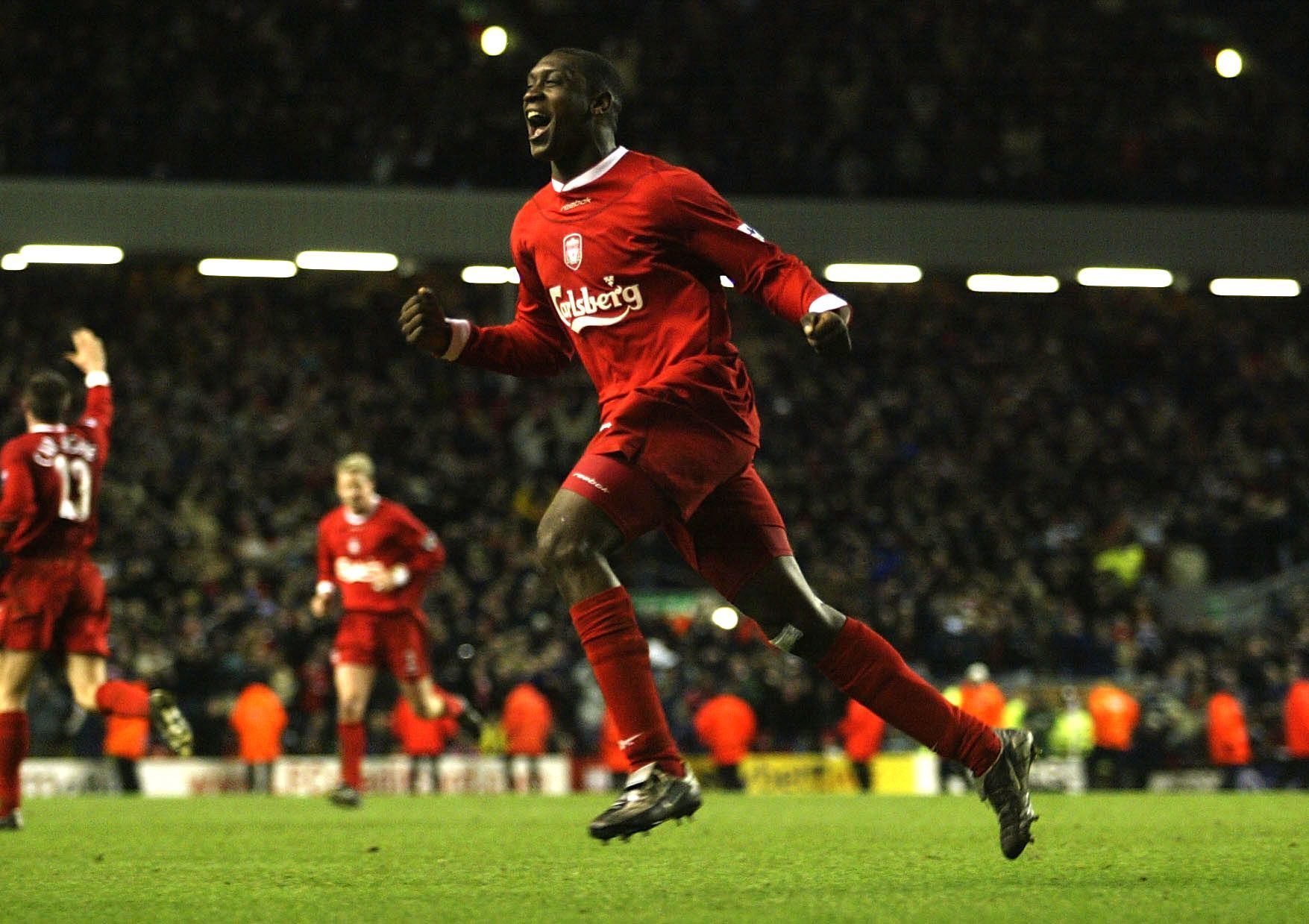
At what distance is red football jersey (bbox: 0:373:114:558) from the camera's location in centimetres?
769

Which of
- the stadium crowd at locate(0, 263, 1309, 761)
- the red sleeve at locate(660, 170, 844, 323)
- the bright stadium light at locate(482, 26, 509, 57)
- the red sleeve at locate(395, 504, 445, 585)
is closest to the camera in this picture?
the red sleeve at locate(660, 170, 844, 323)

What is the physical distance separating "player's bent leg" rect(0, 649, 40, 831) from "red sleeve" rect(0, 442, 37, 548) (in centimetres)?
56

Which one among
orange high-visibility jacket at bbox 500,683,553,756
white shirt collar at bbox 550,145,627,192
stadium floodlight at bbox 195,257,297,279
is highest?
stadium floodlight at bbox 195,257,297,279

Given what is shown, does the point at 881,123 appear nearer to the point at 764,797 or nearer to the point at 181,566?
the point at 181,566

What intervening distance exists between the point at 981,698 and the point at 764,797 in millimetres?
4267

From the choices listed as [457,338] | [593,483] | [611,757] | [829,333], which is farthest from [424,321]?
[611,757]

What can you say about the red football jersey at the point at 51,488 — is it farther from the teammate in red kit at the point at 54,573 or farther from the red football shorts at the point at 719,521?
the red football shorts at the point at 719,521

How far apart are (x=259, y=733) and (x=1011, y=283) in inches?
444

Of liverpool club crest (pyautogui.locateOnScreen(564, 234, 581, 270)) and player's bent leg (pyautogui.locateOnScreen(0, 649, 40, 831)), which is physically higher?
liverpool club crest (pyautogui.locateOnScreen(564, 234, 581, 270))

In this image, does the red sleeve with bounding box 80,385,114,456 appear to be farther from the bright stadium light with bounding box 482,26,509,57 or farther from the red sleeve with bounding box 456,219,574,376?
the bright stadium light with bounding box 482,26,509,57

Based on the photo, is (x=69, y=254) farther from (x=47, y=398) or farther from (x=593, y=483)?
(x=593, y=483)

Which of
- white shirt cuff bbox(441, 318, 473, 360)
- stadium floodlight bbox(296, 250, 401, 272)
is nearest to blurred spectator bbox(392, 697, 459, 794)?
stadium floodlight bbox(296, 250, 401, 272)

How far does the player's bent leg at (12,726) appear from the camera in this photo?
7.73 m

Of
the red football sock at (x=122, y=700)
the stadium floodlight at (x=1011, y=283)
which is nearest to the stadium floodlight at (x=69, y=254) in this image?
the stadium floodlight at (x=1011, y=283)
